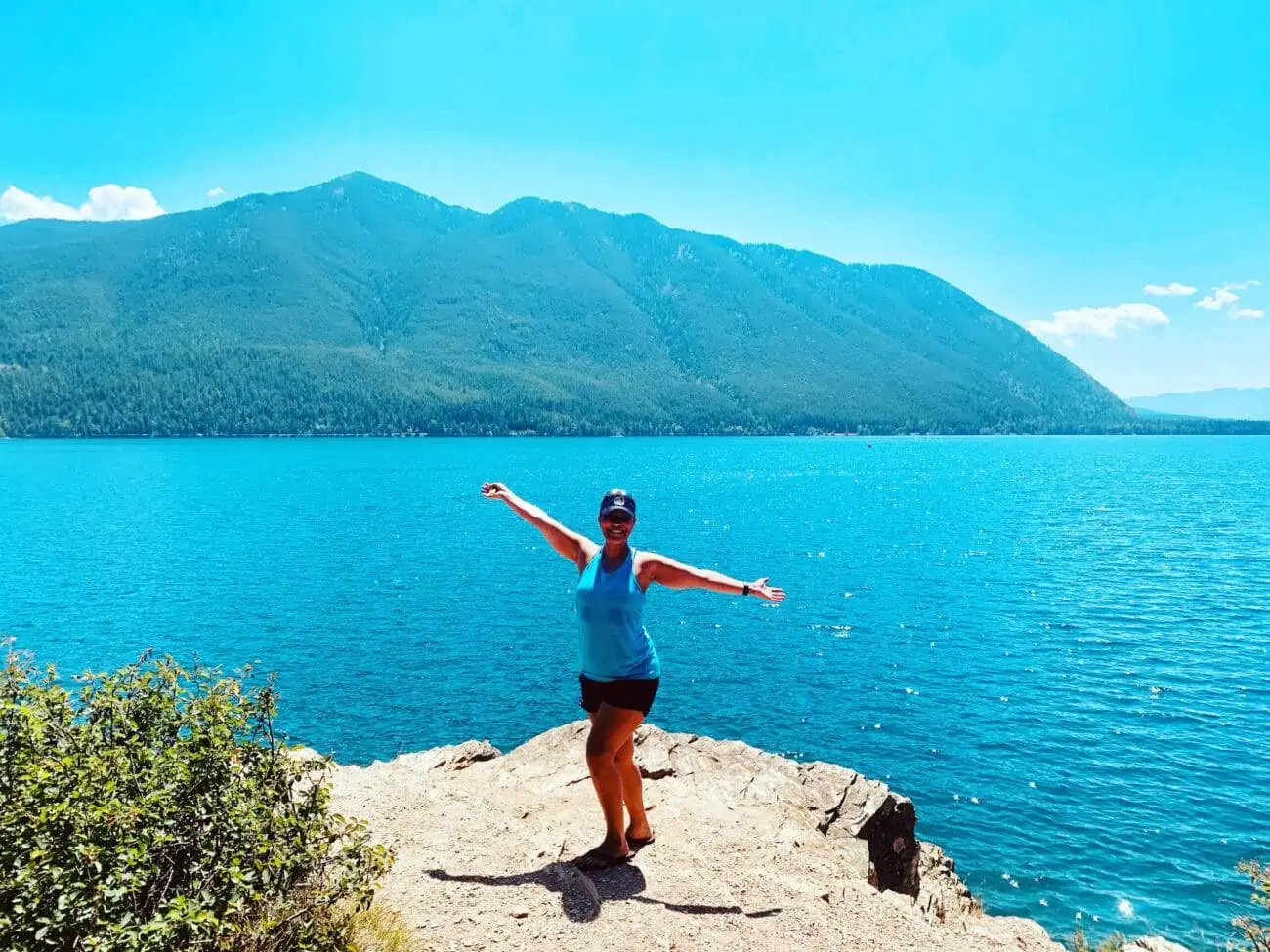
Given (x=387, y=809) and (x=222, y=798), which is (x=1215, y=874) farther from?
(x=222, y=798)

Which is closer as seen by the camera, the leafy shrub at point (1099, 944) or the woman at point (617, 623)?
the woman at point (617, 623)

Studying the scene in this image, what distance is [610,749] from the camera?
7.54m

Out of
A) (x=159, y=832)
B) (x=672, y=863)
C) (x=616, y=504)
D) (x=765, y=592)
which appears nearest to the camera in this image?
(x=159, y=832)

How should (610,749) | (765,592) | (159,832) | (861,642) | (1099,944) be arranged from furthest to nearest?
1. (861,642)
2. (1099,944)
3. (610,749)
4. (765,592)
5. (159,832)

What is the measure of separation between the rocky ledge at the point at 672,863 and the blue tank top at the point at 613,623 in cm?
250

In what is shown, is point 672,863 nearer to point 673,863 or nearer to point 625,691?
point 673,863

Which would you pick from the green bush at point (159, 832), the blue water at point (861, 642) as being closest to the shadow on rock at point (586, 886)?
the green bush at point (159, 832)

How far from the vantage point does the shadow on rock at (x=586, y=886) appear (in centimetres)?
754

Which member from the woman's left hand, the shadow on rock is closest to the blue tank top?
the woman's left hand

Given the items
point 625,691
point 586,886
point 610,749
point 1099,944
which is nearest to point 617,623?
point 625,691

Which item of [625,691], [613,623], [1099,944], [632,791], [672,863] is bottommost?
[1099,944]

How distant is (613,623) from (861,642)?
32183 millimetres

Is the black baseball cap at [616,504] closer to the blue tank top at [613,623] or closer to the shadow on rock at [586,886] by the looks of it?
the blue tank top at [613,623]

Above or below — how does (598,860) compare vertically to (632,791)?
below
